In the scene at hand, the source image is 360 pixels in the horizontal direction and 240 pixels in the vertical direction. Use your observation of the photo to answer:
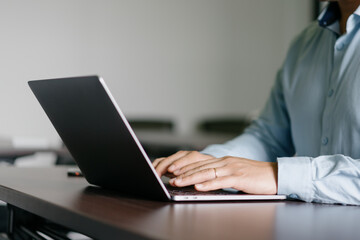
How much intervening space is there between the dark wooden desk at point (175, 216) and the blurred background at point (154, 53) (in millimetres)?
3212

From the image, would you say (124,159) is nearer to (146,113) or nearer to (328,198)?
(328,198)

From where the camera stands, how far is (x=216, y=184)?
3.26ft

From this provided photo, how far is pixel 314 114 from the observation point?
5.01 ft

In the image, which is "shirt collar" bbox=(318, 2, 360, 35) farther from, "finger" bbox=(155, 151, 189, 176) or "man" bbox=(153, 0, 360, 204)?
"finger" bbox=(155, 151, 189, 176)

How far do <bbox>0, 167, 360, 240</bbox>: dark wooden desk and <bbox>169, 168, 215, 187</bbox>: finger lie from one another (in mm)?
83

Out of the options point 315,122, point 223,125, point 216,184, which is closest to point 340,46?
point 315,122

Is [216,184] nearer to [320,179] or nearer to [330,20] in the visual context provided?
[320,179]

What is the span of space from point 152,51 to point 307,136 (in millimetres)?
4478

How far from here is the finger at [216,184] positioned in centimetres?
99

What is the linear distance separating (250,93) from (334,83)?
5545 mm

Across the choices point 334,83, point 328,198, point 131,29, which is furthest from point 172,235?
point 131,29

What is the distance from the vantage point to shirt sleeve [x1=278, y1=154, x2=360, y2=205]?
1041mm

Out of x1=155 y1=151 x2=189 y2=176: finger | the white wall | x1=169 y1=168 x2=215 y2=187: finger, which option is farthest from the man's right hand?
the white wall

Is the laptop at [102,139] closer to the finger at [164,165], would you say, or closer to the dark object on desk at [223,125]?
the finger at [164,165]
